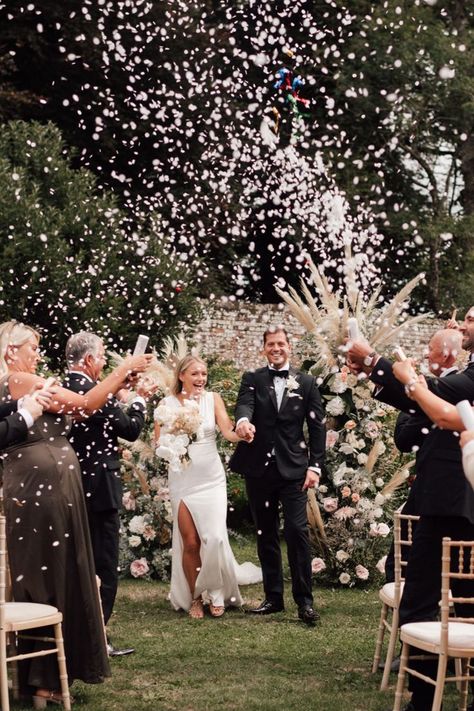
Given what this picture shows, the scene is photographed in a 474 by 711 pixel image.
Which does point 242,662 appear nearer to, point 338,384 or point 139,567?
point 139,567

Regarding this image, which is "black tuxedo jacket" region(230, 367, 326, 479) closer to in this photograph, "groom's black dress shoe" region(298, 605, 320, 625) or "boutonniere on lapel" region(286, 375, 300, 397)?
"boutonniere on lapel" region(286, 375, 300, 397)

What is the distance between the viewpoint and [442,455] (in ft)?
15.5

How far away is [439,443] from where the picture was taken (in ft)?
15.5

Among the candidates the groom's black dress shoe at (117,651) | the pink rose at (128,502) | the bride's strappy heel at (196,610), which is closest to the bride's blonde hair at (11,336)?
the groom's black dress shoe at (117,651)

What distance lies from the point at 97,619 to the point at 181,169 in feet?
40.8

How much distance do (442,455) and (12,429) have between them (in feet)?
6.33

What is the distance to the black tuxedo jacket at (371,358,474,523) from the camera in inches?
178

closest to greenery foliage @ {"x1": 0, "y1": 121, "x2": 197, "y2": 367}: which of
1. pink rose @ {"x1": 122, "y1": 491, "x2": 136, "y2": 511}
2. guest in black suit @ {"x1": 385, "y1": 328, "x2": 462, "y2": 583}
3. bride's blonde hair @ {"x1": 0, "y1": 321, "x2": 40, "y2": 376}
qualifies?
pink rose @ {"x1": 122, "y1": 491, "x2": 136, "y2": 511}

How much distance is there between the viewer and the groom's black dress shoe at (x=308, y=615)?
7020 millimetres

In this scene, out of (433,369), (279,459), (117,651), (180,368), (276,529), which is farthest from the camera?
(180,368)

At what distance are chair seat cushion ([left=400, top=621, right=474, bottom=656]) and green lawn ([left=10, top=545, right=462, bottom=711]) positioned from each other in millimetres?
764

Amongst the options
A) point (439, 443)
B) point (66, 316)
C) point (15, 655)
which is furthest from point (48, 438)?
point (66, 316)

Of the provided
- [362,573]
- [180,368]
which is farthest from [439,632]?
[362,573]

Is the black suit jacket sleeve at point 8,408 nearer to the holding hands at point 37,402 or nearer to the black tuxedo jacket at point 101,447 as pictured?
the holding hands at point 37,402
